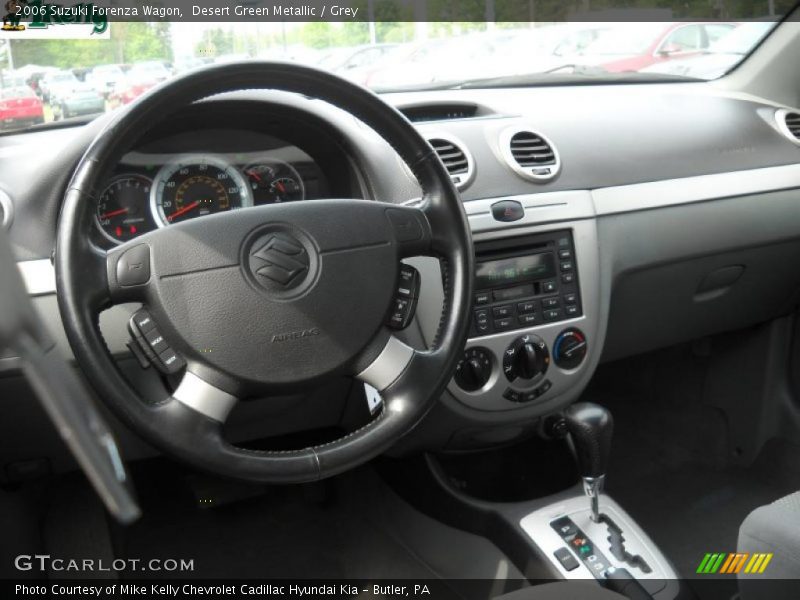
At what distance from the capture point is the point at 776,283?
2361 millimetres

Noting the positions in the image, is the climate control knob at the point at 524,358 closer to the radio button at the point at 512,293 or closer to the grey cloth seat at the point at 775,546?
the radio button at the point at 512,293

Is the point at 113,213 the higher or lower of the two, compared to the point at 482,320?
higher

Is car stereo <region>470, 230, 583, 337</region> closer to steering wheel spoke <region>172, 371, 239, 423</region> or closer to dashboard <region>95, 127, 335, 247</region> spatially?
dashboard <region>95, 127, 335, 247</region>

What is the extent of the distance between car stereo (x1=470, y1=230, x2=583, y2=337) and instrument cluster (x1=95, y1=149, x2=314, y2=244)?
412 mm

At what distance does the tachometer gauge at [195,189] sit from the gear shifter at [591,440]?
77 centimetres

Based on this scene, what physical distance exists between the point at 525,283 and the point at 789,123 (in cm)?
106

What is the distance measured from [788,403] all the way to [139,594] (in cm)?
177

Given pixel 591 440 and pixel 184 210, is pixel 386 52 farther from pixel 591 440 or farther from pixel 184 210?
pixel 591 440

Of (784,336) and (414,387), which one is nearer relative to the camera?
(414,387)

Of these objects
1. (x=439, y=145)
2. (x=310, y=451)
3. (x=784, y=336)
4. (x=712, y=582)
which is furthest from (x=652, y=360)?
(x=310, y=451)

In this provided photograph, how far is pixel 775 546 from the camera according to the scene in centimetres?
134

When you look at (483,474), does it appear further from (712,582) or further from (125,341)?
(125,341)

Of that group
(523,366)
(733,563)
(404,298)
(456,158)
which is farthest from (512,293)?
(733,563)

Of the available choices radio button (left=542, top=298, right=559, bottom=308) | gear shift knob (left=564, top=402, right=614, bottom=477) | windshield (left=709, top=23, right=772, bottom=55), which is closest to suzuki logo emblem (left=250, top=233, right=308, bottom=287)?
radio button (left=542, top=298, right=559, bottom=308)
